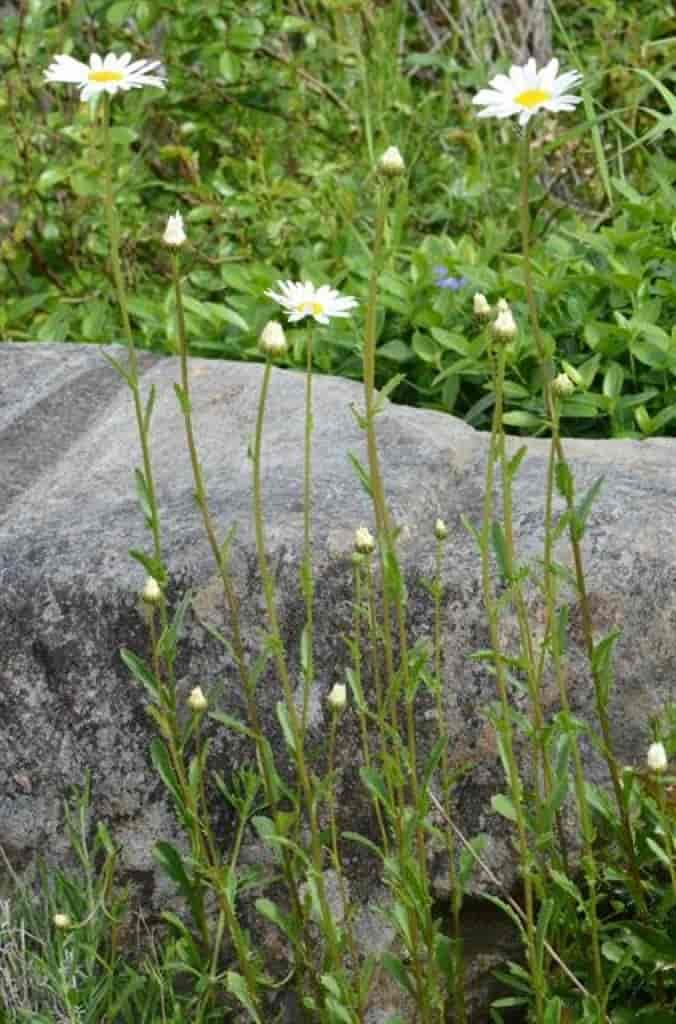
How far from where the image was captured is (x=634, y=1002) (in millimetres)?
2346

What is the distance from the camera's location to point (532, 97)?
1.74 m

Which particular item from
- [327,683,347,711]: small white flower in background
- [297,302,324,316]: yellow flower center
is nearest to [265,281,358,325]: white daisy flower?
[297,302,324,316]: yellow flower center

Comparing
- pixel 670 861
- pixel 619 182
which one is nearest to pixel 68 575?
pixel 670 861

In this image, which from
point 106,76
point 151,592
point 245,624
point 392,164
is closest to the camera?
point 392,164

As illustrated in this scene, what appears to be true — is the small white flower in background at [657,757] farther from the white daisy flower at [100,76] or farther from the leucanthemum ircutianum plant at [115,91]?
the white daisy flower at [100,76]

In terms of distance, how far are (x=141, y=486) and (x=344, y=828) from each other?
747 mm

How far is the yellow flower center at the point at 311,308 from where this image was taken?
1.94 metres

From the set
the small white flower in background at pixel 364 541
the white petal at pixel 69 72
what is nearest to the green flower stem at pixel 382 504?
the small white flower in background at pixel 364 541

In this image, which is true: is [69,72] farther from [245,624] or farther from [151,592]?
[245,624]

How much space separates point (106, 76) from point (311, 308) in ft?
1.13

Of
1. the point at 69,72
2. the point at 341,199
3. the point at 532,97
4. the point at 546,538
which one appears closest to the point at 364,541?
the point at 546,538

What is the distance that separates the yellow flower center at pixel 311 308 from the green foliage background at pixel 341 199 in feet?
3.64

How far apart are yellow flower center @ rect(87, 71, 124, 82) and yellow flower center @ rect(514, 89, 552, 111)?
1.42 feet

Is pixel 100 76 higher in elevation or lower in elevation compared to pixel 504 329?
higher
